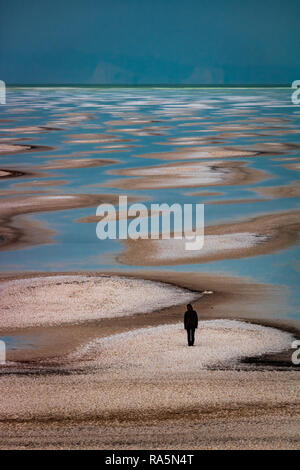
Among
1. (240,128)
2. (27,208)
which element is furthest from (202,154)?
(240,128)

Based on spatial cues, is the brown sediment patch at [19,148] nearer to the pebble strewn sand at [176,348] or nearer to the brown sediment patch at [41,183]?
the brown sediment patch at [41,183]

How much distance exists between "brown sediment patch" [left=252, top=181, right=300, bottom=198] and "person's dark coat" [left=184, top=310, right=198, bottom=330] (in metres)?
10.7

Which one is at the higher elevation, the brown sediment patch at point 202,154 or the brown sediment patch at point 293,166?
the brown sediment patch at point 202,154

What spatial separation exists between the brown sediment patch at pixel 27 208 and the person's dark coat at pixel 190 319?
5.84m

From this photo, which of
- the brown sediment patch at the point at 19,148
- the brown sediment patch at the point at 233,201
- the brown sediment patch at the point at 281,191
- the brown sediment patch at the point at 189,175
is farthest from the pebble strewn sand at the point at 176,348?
the brown sediment patch at the point at 19,148

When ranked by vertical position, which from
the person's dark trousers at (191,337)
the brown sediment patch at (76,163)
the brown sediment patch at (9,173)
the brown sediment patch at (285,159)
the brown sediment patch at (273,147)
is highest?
the brown sediment patch at (273,147)

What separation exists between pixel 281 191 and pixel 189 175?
11.4 feet

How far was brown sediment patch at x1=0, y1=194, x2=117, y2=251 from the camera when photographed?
1475 centimetres

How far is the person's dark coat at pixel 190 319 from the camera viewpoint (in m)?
8.63

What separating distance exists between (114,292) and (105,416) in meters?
4.10

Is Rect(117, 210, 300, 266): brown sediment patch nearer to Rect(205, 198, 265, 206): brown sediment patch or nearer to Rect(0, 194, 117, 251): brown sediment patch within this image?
Rect(0, 194, 117, 251): brown sediment patch

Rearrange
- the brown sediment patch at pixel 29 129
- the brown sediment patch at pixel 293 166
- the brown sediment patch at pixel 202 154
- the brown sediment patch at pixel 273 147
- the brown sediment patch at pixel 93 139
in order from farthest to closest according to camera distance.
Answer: the brown sediment patch at pixel 29 129 → the brown sediment patch at pixel 93 139 → the brown sediment patch at pixel 273 147 → the brown sediment patch at pixel 202 154 → the brown sediment patch at pixel 293 166

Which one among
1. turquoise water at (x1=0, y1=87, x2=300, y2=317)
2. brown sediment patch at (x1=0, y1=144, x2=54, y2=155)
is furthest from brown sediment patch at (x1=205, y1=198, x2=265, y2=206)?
brown sediment patch at (x1=0, y1=144, x2=54, y2=155)

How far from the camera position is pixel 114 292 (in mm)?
11227
